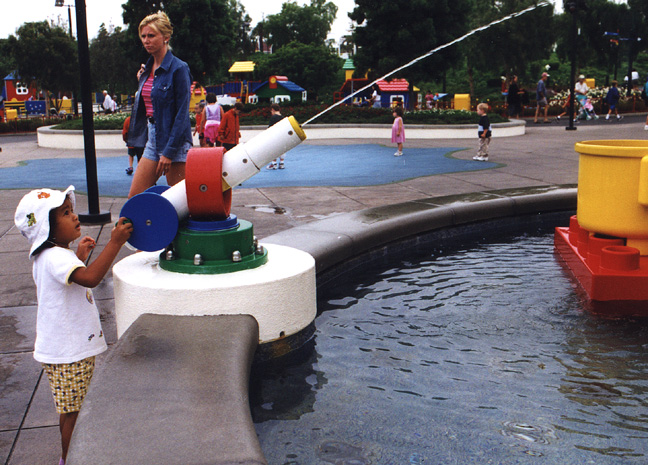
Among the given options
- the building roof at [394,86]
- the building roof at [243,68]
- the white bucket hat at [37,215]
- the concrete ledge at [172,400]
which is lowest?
the concrete ledge at [172,400]

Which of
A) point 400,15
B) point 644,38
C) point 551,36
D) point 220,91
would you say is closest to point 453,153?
point 400,15

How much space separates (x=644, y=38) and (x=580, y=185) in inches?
2060

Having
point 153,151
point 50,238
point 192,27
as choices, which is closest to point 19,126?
point 192,27

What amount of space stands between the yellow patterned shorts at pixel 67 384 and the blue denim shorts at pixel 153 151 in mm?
2305

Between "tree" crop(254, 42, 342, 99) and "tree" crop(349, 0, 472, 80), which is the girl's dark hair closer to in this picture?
"tree" crop(349, 0, 472, 80)

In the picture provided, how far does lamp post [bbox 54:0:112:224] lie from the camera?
24.3 feet

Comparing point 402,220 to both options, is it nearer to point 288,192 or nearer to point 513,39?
point 288,192

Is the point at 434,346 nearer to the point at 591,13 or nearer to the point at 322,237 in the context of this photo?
the point at 322,237

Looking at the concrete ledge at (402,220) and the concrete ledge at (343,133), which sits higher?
the concrete ledge at (343,133)

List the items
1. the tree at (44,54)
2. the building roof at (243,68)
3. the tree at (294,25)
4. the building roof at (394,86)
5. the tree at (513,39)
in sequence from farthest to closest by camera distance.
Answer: the tree at (294,25)
the building roof at (243,68)
the tree at (513,39)
the tree at (44,54)
the building roof at (394,86)

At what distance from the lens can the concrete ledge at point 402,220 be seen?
18.5ft

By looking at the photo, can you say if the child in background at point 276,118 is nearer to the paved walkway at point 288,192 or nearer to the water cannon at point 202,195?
the paved walkway at point 288,192

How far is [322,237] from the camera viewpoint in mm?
5762

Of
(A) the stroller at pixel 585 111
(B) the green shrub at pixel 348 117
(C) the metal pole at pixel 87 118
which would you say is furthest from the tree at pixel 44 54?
(C) the metal pole at pixel 87 118
